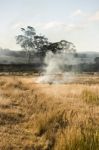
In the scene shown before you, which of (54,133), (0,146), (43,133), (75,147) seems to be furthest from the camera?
(43,133)

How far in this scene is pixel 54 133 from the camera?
29.1 ft

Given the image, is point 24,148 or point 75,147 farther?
point 24,148

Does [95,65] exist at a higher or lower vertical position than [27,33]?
lower

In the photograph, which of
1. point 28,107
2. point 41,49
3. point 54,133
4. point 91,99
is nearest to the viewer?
point 54,133

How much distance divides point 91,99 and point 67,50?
244 ft

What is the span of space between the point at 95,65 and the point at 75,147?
73.8 m

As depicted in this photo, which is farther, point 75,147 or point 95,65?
point 95,65

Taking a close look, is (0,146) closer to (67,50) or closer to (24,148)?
(24,148)

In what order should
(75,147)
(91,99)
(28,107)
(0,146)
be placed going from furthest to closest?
(91,99)
(28,107)
(0,146)
(75,147)

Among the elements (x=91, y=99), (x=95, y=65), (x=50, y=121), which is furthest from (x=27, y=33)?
(x=50, y=121)

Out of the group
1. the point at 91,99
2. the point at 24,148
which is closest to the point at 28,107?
the point at 91,99

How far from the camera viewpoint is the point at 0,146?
7938 mm

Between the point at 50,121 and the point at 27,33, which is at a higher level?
the point at 27,33

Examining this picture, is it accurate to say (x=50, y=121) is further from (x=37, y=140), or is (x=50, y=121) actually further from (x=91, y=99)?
(x=91, y=99)
